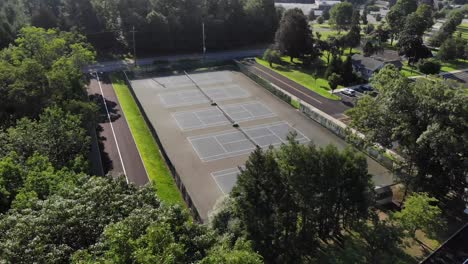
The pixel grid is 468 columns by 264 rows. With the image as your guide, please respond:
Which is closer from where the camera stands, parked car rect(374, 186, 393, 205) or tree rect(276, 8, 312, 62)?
parked car rect(374, 186, 393, 205)

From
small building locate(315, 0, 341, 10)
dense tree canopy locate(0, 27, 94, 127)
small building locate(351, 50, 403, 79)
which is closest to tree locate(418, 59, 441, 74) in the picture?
small building locate(351, 50, 403, 79)

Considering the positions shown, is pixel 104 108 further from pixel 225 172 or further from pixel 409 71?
pixel 409 71

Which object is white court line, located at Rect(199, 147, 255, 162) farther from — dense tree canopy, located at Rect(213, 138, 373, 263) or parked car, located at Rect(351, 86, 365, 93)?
parked car, located at Rect(351, 86, 365, 93)

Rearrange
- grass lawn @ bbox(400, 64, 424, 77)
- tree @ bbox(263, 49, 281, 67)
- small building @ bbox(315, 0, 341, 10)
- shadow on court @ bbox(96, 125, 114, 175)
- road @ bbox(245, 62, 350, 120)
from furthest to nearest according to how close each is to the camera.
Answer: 1. small building @ bbox(315, 0, 341, 10)
2. tree @ bbox(263, 49, 281, 67)
3. grass lawn @ bbox(400, 64, 424, 77)
4. road @ bbox(245, 62, 350, 120)
5. shadow on court @ bbox(96, 125, 114, 175)

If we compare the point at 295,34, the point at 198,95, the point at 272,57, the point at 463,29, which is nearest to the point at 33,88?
the point at 198,95

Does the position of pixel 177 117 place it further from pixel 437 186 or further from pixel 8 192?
pixel 437 186

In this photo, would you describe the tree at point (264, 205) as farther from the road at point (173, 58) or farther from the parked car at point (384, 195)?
the road at point (173, 58)
